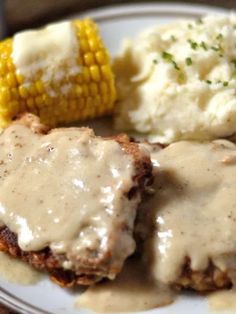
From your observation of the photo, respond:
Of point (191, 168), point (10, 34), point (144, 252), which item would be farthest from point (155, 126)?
point (10, 34)

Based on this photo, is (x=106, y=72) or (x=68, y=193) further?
(x=106, y=72)

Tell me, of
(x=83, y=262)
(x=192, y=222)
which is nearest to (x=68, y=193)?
(x=83, y=262)

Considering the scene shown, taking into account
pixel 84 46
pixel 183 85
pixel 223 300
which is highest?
pixel 84 46

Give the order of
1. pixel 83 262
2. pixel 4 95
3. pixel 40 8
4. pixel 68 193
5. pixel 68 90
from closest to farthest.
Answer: pixel 83 262 < pixel 68 193 < pixel 4 95 < pixel 68 90 < pixel 40 8

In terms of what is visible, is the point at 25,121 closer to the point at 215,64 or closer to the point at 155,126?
the point at 155,126

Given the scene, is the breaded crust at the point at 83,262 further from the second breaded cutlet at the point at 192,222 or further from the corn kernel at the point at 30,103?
the corn kernel at the point at 30,103

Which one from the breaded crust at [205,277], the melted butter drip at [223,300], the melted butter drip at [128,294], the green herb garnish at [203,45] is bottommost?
the melted butter drip at [223,300]

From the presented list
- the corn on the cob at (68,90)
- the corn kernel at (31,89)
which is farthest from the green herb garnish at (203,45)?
the corn kernel at (31,89)

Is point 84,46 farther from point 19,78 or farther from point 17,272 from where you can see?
point 17,272
